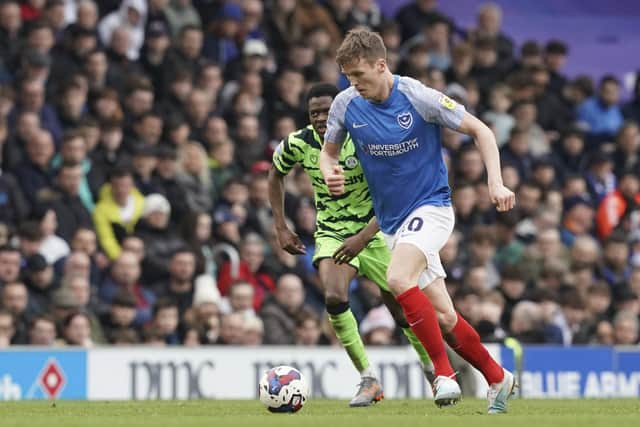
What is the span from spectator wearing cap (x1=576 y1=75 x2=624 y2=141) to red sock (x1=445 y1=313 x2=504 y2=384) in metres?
12.4

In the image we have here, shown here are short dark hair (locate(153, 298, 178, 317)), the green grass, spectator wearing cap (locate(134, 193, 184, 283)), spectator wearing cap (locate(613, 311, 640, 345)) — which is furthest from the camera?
spectator wearing cap (locate(613, 311, 640, 345))

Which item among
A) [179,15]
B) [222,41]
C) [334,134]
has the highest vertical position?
[179,15]

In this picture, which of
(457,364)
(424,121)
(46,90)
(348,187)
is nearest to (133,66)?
(46,90)

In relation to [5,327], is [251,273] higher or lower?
higher

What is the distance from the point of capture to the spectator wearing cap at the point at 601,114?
73.3ft

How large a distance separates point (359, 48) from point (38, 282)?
6.04 metres

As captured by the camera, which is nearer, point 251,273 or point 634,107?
point 251,273

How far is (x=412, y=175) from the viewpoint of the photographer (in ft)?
34.2

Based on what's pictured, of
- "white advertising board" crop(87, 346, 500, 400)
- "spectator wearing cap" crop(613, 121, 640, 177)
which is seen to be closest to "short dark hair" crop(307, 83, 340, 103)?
"white advertising board" crop(87, 346, 500, 400)

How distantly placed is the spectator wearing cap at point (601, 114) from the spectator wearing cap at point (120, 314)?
9.15 metres

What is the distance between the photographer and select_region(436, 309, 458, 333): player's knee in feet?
34.3

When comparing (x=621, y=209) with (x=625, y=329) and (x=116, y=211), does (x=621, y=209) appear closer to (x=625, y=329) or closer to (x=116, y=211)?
(x=625, y=329)

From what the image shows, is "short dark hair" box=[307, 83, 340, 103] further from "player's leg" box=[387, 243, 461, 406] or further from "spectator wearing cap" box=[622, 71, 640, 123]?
"spectator wearing cap" box=[622, 71, 640, 123]

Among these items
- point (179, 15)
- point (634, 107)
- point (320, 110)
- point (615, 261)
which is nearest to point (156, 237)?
point (179, 15)
